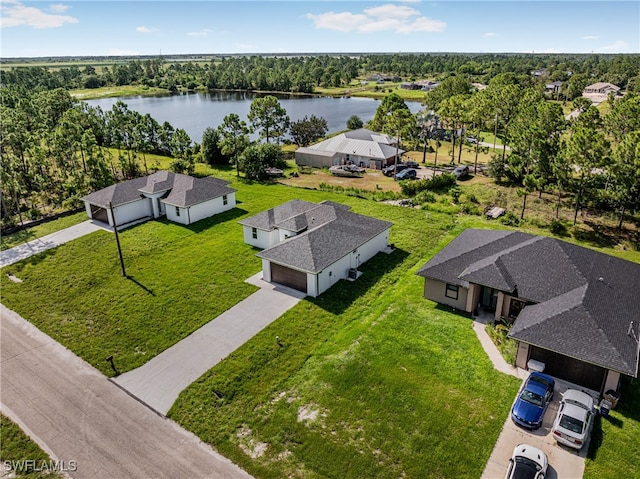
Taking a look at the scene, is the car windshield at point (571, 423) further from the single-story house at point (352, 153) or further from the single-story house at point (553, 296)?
the single-story house at point (352, 153)

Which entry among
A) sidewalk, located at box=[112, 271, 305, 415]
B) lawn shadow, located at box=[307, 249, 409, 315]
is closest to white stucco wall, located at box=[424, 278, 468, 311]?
lawn shadow, located at box=[307, 249, 409, 315]

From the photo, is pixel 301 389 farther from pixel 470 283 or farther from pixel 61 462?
pixel 470 283

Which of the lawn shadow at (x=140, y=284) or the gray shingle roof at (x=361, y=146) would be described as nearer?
the lawn shadow at (x=140, y=284)

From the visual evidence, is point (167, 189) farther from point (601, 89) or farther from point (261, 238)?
point (601, 89)

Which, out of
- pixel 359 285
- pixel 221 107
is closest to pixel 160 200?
pixel 359 285

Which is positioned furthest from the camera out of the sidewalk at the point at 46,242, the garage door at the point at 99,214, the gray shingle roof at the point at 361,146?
the gray shingle roof at the point at 361,146

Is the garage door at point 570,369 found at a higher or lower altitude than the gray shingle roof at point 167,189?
lower

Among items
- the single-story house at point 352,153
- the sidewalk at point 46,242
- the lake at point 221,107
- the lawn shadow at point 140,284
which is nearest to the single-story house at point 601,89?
the lake at point 221,107

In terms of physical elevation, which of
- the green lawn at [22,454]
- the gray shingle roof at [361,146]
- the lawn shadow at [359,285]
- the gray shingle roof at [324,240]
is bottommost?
the green lawn at [22,454]

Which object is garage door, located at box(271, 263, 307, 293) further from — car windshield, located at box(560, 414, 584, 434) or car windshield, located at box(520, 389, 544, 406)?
car windshield, located at box(560, 414, 584, 434)
